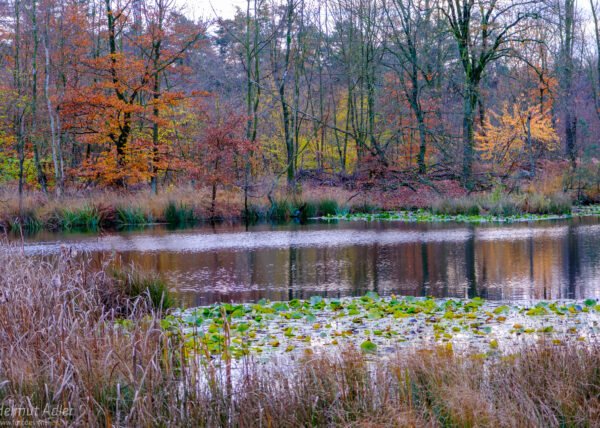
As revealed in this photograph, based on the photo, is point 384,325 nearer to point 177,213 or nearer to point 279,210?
point 177,213

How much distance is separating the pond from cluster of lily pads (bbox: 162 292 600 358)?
1616mm

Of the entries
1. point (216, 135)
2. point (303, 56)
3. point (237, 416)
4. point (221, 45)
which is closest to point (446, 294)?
point (237, 416)

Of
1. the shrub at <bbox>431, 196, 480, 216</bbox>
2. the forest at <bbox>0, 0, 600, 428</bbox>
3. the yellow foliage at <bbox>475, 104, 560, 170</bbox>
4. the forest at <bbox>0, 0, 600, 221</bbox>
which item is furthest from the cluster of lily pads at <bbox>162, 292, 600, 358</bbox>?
the yellow foliage at <bbox>475, 104, 560, 170</bbox>

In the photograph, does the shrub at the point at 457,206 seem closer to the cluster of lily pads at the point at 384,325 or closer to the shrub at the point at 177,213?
the shrub at the point at 177,213

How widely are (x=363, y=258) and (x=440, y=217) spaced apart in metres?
11.1

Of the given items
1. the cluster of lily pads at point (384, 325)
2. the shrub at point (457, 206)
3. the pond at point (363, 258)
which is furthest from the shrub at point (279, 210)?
the cluster of lily pads at point (384, 325)

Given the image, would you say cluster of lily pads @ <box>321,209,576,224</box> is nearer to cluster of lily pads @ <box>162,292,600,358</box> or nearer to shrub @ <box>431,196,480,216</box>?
shrub @ <box>431,196,480,216</box>

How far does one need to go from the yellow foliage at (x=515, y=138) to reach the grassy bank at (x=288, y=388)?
30.5 meters

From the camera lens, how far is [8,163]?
31828mm

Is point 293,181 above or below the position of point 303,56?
below

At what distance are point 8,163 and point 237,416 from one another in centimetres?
3085

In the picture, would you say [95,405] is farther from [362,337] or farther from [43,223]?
[43,223]

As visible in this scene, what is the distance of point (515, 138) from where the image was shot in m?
34.8

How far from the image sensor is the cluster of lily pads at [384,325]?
6.49 m
